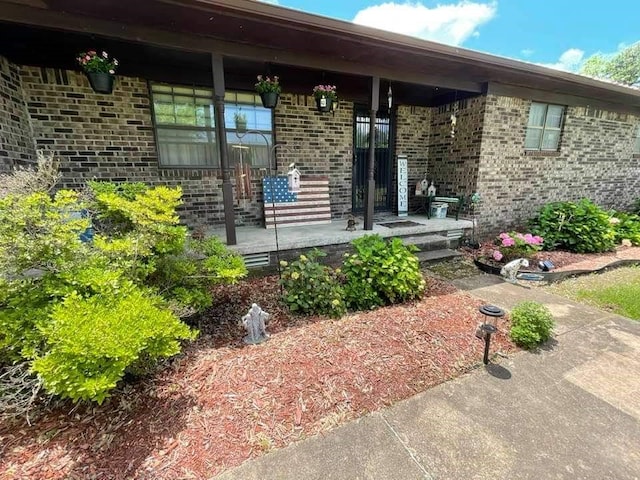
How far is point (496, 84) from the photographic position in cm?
537

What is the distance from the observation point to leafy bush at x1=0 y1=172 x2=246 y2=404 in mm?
1510

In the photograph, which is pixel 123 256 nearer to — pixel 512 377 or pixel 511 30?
pixel 512 377

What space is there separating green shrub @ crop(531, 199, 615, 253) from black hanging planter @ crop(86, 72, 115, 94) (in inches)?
296

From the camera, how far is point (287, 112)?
535 centimetres

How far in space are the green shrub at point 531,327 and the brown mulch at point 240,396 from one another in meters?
0.14

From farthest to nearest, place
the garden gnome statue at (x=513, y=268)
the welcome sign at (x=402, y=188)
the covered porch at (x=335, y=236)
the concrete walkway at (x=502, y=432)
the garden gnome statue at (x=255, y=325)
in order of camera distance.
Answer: the welcome sign at (x=402, y=188) → the garden gnome statue at (x=513, y=268) → the covered porch at (x=335, y=236) → the garden gnome statue at (x=255, y=325) → the concrete walkway at (x=502, y=432)

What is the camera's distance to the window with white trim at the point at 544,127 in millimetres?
6051

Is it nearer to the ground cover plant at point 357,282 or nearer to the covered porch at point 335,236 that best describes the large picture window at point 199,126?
the covered porch at point 335,236

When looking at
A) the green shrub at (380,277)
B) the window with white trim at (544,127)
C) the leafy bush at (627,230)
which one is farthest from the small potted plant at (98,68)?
the leafy bush at (627,230)

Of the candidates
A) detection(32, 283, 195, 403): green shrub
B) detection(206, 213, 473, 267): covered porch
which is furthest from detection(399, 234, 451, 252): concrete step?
detection(32, 283, 195, 403): green shrub

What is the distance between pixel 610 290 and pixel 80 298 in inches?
232

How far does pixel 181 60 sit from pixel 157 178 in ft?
5.79

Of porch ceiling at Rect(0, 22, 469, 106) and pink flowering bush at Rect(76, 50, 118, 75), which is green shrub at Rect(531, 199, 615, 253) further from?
pink flowering bush at Rect(76, 50, 118, 75)

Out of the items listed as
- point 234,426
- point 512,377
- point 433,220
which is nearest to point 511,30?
point 433,220
